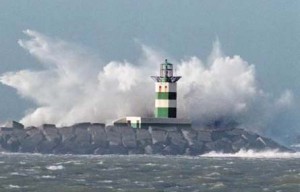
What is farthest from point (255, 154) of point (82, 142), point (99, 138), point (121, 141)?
point (82, 142)

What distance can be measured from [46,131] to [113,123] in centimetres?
833

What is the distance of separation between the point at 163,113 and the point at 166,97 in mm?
1924

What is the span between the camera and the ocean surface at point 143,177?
61.9 m

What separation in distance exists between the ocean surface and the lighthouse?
32.6 meters

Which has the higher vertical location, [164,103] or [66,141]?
[164,103]

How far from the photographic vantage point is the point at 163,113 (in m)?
124

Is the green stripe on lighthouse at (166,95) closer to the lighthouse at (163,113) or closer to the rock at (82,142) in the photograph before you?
the lighthouse at (163,113)

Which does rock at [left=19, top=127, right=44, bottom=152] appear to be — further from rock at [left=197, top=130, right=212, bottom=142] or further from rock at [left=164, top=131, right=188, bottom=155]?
rock at [left=197, top=130, right=212, bottom=142]

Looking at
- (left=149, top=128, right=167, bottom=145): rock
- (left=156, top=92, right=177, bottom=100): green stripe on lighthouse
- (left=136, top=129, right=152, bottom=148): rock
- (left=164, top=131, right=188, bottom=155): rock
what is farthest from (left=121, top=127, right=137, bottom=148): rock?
(left=156, top=92, right=177, bottom=100): green stripe on lighthouse

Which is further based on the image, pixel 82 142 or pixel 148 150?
pixel 82 142

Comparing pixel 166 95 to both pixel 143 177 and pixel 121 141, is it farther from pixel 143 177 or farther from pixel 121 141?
pixel 143 177

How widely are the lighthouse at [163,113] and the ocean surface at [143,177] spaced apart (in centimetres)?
3264

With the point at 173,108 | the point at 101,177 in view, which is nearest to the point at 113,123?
the point at 173,108

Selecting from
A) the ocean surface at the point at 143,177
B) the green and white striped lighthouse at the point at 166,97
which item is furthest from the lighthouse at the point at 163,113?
the ocean surface at the point at 143,177
